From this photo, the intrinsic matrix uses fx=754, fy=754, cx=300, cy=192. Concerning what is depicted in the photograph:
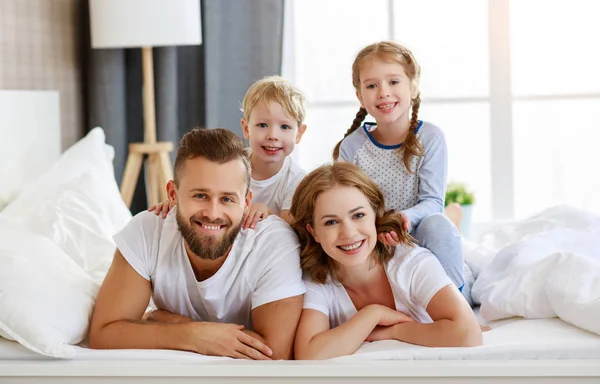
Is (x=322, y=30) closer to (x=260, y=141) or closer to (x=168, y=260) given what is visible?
(x=260, y=141)

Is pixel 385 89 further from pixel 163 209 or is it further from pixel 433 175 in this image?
pixel 163 209

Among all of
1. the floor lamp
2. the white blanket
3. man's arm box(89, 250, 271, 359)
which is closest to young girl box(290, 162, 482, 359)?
man's arm box(89, 250, 271, 359)

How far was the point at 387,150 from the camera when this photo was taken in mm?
2211

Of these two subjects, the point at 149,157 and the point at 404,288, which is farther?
the point at 149,157

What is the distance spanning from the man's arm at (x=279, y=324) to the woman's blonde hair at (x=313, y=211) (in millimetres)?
118

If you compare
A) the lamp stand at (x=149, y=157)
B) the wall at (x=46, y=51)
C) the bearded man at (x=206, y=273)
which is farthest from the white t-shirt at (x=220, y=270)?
the lamp stand at (x=149, y=157)

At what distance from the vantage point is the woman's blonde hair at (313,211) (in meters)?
1.88

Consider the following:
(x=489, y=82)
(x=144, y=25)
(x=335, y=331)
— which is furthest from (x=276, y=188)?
(x=489, y=82)

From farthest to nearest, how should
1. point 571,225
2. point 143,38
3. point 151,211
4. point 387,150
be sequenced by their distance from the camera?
point 143,38, point 571,225, point 387,150, point 151,211

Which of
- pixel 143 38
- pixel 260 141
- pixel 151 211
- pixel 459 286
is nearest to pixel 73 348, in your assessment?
pixel 151 211

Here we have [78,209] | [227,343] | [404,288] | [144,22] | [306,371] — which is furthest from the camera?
[144,22]

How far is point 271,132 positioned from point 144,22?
1442 mm

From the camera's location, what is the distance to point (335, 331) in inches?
68.5

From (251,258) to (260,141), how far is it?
1.67 ft
